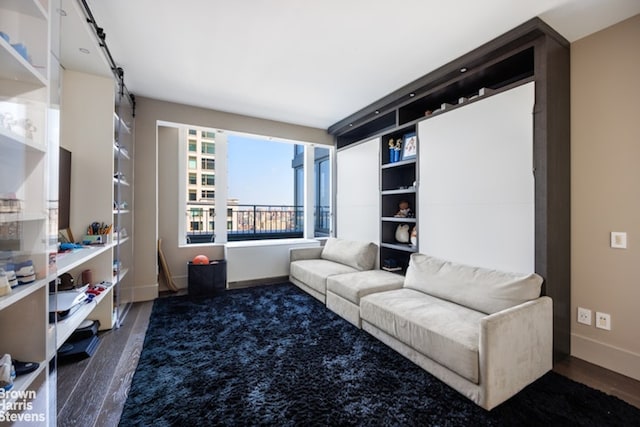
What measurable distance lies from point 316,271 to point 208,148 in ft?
8.68

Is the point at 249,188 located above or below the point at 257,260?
above

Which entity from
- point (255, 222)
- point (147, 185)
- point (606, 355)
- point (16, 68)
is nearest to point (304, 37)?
point (16, 68)

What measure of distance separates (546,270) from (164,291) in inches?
166

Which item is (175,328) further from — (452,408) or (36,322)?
(452,408)

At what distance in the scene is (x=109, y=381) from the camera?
5.87 feet

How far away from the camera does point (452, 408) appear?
60.4 inches

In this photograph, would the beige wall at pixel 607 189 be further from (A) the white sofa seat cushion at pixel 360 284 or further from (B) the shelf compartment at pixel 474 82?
(A) the white sofa seat cushion at pixel 360 284

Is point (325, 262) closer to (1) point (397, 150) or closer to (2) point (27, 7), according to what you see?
(1) point (397, 150)

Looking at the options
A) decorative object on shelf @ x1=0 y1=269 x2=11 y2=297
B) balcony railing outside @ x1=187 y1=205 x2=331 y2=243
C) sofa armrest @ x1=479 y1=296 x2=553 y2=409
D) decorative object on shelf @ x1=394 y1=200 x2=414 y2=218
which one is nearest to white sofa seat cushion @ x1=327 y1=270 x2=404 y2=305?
decorative object on shelf @ x1=394 y1=200 x2=414 y2=218

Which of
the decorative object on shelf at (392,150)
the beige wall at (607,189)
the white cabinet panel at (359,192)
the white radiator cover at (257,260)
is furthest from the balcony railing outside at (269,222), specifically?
the beige wall at (607,189)

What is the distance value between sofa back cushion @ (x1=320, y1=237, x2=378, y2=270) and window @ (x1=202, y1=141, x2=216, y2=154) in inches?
94.3

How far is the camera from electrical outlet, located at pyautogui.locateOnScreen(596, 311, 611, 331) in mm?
1978

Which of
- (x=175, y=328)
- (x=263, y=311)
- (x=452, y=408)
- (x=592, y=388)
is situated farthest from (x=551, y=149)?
(x=175, y=328)

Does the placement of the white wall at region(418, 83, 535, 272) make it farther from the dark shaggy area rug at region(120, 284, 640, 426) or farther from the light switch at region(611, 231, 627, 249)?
the dark shaggy area rug at region(120, 284, 640, 426)
